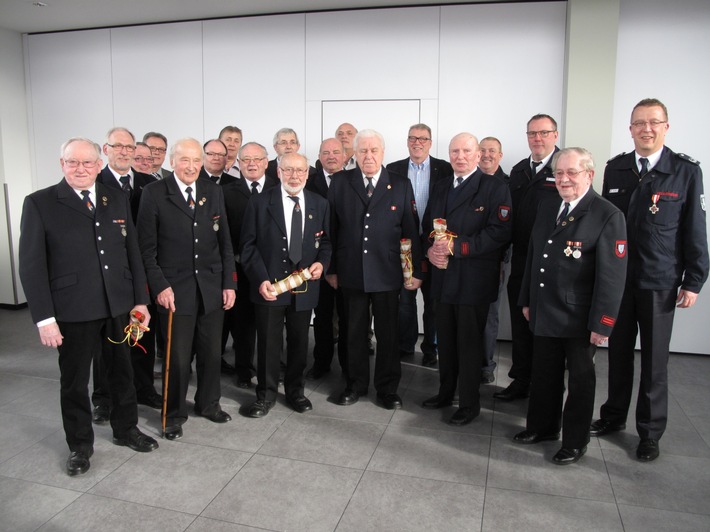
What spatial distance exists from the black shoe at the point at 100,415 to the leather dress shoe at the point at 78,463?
1.86 ft

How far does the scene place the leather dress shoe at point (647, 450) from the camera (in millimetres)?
3236

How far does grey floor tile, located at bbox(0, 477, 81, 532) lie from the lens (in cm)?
264

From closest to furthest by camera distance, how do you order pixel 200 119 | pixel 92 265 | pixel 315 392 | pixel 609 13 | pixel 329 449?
pixel 92 265
pixel 329 449
pixel 315 392
pixel 609 13
pixel 200 119

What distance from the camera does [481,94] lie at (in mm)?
5465

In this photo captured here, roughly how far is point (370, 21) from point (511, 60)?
1444mm

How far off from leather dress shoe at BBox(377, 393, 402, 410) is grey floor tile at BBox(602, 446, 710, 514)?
4.42ft

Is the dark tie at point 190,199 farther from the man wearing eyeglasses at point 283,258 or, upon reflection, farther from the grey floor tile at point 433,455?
the grey floor tile at point 433,455

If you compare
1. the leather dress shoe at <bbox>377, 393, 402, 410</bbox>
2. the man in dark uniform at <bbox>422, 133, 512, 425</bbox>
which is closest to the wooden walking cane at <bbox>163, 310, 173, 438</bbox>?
the leather dress shoe at <bbox>377, 393, 402, 410</bbox>

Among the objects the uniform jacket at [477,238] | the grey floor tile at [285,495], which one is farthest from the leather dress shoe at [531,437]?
the grey floor tile at [285,495]

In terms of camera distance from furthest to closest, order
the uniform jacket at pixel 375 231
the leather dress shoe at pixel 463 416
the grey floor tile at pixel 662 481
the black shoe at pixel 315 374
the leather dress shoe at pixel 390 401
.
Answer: the black shoe at pixel 315 374, the leather dress shoe at pixel 390 401, the uniform jacket at pixel 375 231, the leather dress shoe at pixel 463 416, the grey floor tile at pixel 662 481

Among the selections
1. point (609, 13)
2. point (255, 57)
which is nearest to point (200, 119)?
point (255, 57)

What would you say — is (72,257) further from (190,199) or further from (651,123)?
(651,123)

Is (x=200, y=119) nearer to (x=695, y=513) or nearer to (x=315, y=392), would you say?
(x=315, y=392)

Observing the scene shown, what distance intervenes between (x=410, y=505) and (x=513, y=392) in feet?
5.40
